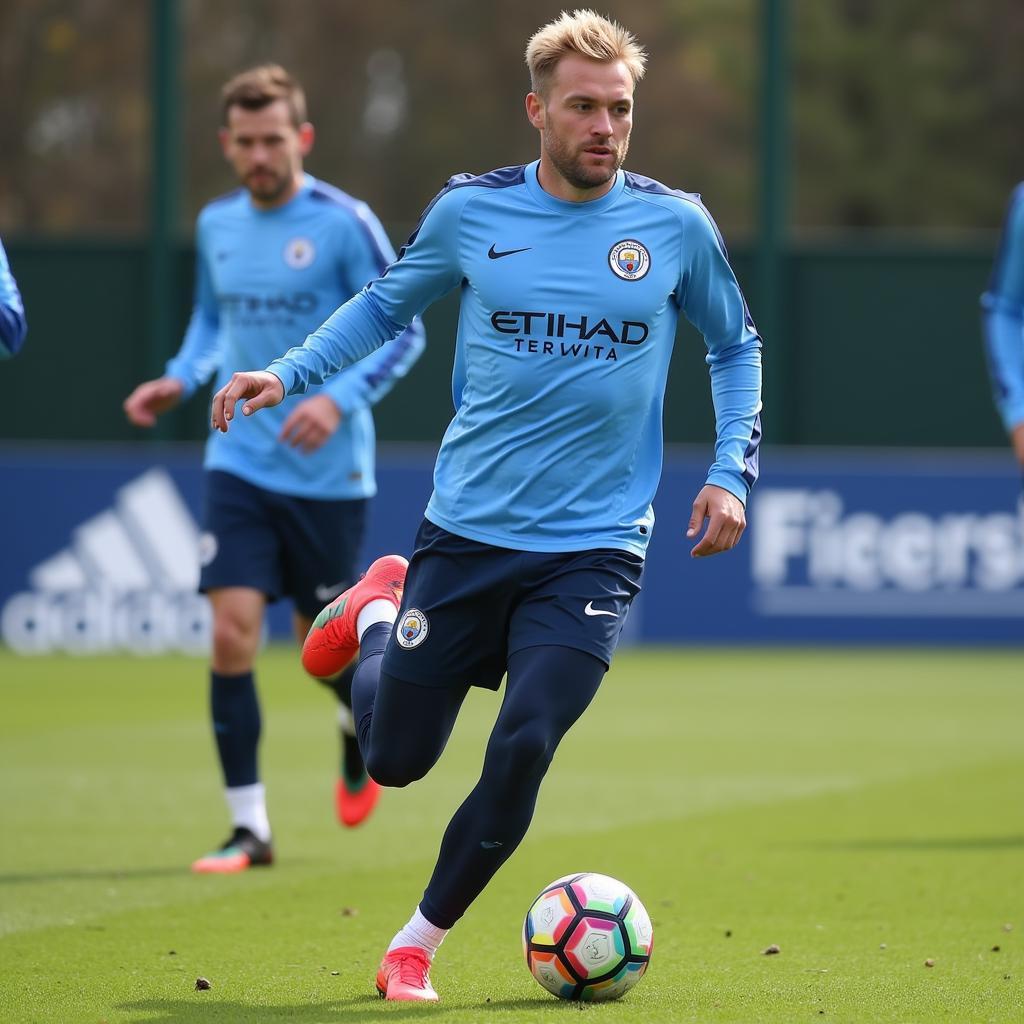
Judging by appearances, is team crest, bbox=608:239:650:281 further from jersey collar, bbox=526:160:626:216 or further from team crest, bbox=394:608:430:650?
team crest, bbox=394:608:430:650

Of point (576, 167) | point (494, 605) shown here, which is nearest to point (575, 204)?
point (576, 167)

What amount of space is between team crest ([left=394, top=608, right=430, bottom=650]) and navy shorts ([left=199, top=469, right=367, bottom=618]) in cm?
228

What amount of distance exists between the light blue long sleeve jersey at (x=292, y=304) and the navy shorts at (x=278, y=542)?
55mm

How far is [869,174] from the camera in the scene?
33.6m

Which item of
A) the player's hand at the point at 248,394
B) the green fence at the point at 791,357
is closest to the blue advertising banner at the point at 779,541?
the green fence at the point at 791,357

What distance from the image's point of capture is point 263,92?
24.9 feet

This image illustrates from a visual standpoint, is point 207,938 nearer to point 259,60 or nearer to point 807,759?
point 807,759

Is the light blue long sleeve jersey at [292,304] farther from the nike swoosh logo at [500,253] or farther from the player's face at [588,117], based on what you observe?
the player's face at [588,117]

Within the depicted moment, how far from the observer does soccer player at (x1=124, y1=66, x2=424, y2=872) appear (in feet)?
24.5

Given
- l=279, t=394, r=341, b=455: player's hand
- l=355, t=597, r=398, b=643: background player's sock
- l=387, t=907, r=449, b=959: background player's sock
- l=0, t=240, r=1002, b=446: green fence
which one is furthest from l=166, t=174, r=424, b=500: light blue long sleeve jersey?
l=0, t=240, r=1002, b=446: green fence

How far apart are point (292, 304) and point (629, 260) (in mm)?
2699

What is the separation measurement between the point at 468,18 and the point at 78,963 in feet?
82.6

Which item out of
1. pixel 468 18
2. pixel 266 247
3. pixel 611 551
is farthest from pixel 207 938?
pixel 468 18

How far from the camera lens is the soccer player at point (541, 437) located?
5141mm
